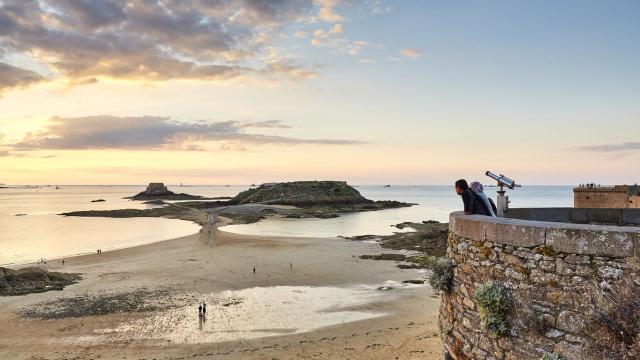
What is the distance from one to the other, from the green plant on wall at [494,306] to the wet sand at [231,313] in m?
7.74

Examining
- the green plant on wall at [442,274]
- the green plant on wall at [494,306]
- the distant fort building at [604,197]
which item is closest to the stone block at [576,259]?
the green plant on wall at [494,306]

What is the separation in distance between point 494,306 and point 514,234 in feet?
3.57

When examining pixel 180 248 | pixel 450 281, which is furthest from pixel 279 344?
pixel 180 248

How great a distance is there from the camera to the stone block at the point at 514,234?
6.39 meters

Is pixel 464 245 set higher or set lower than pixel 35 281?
higher

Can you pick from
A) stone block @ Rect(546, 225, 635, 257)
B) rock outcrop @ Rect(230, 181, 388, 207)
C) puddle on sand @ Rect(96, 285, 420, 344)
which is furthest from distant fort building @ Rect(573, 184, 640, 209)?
rock outcrop @ Rect(230, 181, 388, 207)

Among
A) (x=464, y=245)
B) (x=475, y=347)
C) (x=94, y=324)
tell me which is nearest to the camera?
(x=475, y=347)

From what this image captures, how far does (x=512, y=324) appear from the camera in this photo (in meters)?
6.72

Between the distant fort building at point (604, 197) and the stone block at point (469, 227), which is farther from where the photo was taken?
the distant fort building at point (604, 197)

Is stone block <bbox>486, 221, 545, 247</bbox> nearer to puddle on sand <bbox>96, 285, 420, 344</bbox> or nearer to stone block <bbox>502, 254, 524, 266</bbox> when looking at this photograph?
stone block <bbox>502, 254, 524, 266</bbox>

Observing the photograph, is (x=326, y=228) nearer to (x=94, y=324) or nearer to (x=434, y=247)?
(x=434, y=247)

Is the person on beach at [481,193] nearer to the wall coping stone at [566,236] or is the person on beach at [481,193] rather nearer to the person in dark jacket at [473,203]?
the person in dark jacket at [473,203]

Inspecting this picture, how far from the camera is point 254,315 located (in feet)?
65.8

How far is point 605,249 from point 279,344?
12471 millimetres
